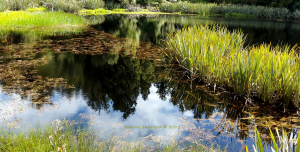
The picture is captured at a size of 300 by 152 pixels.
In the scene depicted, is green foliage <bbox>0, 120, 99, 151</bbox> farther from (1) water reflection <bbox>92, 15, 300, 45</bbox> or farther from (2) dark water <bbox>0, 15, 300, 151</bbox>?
(1) water reflection <bbox>92, 15, 300, 45</bbox>

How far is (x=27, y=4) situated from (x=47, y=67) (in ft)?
50.0

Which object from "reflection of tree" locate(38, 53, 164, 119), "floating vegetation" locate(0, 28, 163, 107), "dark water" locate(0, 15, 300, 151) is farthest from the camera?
"floating vegetation" locate(0, 28, 163, 107)

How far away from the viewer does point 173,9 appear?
34.6 metres

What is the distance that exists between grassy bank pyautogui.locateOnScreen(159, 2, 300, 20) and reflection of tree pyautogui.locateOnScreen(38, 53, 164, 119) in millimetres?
26960

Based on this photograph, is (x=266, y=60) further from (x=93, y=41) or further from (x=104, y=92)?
(x=93, y=41)

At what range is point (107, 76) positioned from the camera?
595cm

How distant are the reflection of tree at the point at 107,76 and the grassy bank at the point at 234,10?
26960mm

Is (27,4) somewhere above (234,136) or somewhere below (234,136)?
above

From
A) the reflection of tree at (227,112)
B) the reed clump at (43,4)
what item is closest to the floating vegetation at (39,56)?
the reflection of tree at (227,112)

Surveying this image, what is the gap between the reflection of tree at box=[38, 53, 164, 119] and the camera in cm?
454

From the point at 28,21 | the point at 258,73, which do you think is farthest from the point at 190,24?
the point at 258,73

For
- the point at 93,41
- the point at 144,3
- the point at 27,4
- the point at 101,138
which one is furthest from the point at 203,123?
the point at 144,3

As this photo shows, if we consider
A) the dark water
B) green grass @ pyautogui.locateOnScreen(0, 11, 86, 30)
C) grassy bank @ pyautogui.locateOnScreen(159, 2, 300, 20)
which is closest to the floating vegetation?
the dark water

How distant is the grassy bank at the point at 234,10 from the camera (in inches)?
1084
